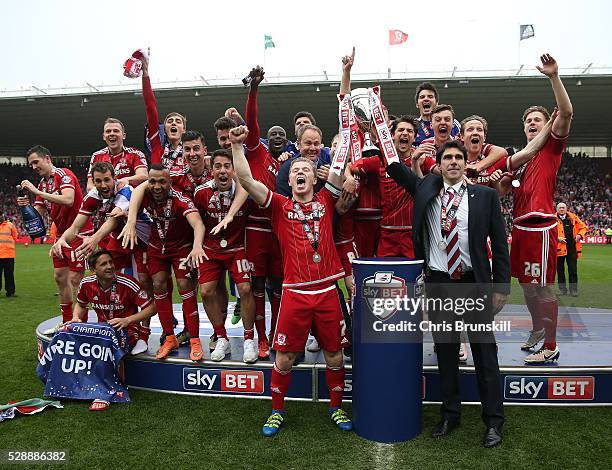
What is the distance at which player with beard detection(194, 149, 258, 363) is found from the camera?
439cm

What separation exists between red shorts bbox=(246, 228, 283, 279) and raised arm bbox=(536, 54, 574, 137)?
2563 mm

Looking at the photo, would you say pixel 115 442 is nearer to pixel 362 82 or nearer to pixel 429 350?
pixel 429 350

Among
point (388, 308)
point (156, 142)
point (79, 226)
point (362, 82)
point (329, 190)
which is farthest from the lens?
point (362, 82)

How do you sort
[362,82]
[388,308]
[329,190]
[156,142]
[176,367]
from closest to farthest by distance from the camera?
Result: [388,308], [329,190], [176,367], [156,142], [362,82]

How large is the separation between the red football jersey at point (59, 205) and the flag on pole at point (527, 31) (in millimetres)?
22707

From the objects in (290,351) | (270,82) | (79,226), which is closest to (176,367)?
(290,351)

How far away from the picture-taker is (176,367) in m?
4.48

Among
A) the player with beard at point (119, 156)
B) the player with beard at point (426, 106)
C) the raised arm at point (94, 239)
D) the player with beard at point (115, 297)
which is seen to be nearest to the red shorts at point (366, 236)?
the player with beard at point (426, 106)

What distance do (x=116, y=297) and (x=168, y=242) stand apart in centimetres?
71

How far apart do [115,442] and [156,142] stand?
2948 millimetres

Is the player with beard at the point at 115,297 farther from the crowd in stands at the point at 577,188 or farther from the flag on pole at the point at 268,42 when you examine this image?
the crowd in stands at the point at 577,188

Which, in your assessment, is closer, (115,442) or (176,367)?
(115,442)

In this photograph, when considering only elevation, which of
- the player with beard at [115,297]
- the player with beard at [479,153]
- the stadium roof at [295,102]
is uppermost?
the stadium roof at [295,102]

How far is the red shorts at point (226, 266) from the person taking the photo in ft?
14.5
